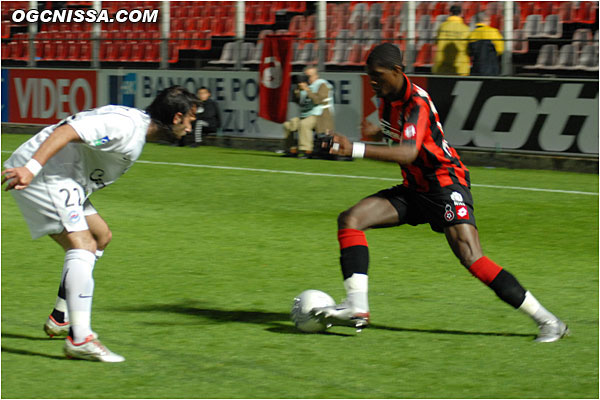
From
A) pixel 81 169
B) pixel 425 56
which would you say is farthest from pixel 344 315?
pixel 425 56

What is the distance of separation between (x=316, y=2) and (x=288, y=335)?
15.4 meters

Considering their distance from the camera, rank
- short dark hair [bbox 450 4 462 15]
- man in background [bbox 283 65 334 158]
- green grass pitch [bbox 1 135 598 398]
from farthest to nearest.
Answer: short dark hair [bbox 450 4 462 15], man in background [bbox 283 65 334 158], green grass pitch [bbox 1 135 598 398]

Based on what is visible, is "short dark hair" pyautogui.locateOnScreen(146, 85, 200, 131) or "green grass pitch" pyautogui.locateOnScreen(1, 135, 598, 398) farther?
"short dark hair" pyautogui.locateOnScreen(146, 85, 200, 131)

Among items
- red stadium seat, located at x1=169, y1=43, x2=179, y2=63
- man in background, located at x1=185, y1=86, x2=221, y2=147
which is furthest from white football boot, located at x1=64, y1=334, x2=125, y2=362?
red stadium seat, located at x1=169, y1=43, x2=179, y2=63

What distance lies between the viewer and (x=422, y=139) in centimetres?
606

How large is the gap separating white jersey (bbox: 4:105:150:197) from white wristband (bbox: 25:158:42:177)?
28 cm

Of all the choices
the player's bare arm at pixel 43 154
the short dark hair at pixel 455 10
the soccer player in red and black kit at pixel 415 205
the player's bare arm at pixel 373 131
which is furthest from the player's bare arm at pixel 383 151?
the short dark hair at pixel 455 10

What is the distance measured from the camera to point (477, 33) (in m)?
17.8

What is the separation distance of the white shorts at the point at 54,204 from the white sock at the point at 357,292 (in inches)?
65.3

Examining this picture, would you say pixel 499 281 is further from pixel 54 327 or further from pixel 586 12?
pixel 586 12

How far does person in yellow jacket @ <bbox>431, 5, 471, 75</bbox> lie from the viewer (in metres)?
17.7

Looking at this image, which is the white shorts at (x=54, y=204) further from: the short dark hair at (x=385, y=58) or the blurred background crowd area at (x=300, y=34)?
the blurred background crowd area at (x=300, y=34)

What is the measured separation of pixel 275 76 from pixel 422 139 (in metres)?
13.9

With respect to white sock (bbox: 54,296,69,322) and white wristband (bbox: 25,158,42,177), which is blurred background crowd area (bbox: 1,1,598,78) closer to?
white sock (bbox: 54,296,69,322)
